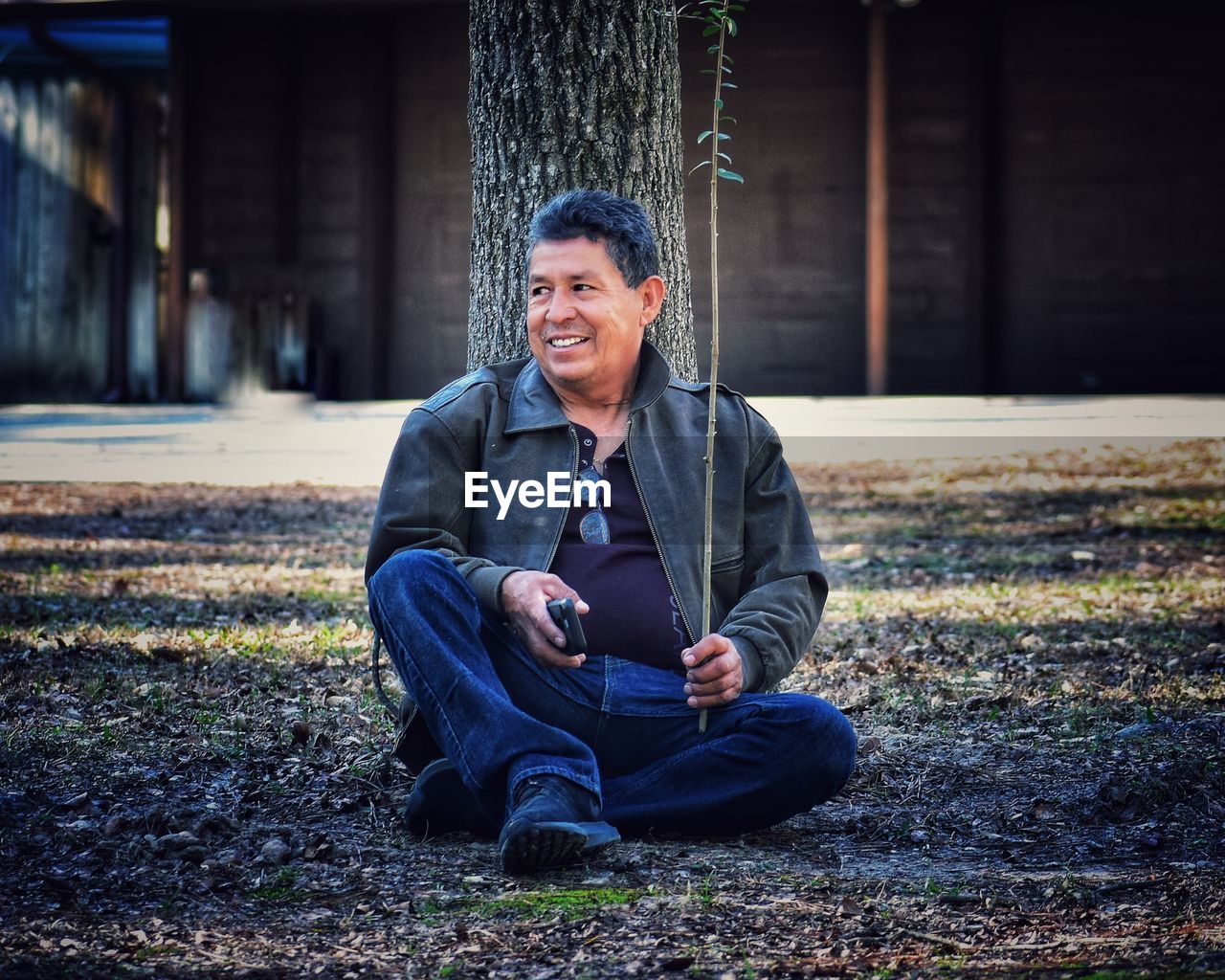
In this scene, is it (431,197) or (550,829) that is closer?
(550,829)

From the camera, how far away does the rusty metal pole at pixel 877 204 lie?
38.4 feet

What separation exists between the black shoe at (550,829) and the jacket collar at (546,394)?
86cm

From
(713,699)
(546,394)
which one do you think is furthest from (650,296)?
(713,699)

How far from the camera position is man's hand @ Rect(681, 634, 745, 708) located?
10.7 ft

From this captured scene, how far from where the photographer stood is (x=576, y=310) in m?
3.49

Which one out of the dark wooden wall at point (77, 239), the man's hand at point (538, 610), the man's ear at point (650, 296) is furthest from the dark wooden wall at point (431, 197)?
the man's hand at point (538, 610)

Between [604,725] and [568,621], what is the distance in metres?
0.33

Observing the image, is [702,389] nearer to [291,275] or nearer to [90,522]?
[90,522]

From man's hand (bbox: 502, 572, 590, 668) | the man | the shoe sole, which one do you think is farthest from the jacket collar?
the shoe sole

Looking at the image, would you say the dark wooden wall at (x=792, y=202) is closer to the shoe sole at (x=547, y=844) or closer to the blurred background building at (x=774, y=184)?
the blurred background building at (x=774, y=184)

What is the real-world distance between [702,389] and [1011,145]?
9724 millimetres

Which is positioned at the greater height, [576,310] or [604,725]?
[576,310]

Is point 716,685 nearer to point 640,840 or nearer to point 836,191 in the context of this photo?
point 640,840

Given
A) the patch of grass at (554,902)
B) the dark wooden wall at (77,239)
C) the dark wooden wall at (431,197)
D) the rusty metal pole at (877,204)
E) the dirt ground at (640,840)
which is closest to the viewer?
the dirt ground at (640,840)
